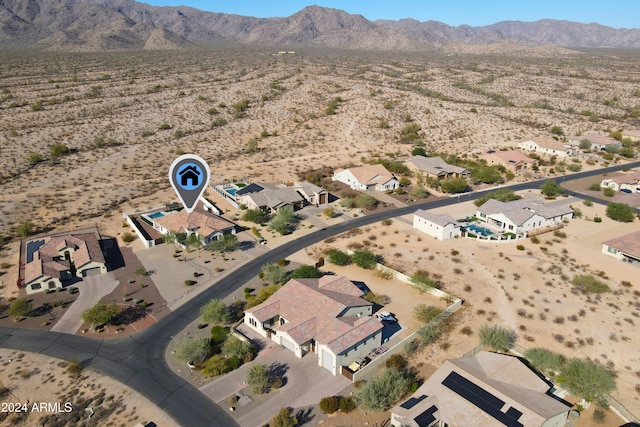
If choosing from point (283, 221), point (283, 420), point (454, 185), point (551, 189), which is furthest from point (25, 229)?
point (551, 189)

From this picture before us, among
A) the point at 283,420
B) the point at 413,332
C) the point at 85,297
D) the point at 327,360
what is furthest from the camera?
the point at 85,297

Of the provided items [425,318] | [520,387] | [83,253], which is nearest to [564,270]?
[425,318]

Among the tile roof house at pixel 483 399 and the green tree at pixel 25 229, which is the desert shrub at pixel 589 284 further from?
the green tree at pixel 25 229

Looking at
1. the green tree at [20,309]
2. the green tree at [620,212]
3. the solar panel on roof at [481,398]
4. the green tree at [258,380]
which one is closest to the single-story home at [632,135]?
the green tree at [620,212]

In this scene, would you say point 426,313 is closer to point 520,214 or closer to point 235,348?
point 235,348

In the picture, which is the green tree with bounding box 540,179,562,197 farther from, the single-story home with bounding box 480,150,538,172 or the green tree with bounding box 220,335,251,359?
the green tree with bounding box 220,335,251,359

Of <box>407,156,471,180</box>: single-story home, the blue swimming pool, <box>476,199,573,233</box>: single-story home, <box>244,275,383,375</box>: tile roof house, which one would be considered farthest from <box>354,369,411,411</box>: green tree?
<box>407,156,471,180</box>: single-story home
